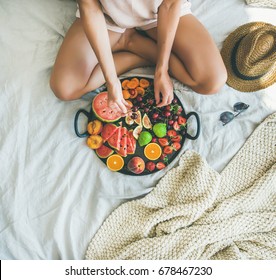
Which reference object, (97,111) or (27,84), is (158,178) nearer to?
(97,111)

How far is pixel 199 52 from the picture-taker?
0.97 metres

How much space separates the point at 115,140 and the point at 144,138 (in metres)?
0.08

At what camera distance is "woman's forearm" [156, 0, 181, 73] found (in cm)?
88

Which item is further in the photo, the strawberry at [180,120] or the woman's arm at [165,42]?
the strawberry at [180,120]

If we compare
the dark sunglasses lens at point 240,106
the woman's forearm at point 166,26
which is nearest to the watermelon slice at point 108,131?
the woman's forearm at point 166,26

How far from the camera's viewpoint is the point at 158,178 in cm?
102

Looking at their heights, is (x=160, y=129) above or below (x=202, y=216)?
above

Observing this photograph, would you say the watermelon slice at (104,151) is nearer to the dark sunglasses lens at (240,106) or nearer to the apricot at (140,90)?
the apricot at (140,90)

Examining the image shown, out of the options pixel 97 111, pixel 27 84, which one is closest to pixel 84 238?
pixel 97 111

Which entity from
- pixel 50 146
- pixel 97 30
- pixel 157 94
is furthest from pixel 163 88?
pixel 50 146

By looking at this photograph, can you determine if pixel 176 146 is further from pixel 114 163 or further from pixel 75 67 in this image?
pixel 75 67

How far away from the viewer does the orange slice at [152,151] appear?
102cm

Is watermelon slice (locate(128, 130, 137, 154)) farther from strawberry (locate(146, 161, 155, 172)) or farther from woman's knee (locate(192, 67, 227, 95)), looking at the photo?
woman's knee (locate(192, 67, 227, 95))

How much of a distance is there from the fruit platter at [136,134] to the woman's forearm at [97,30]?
0.50ft
